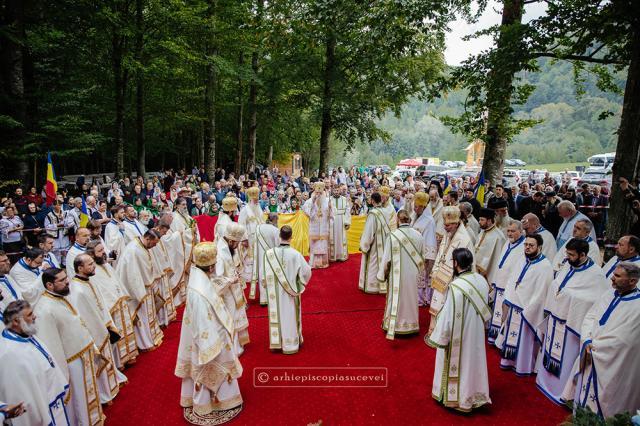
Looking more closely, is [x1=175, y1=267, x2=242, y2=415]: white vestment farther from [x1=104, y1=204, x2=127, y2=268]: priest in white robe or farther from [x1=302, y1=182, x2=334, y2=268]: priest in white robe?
[x1=302, y1=182, x2=334, y2=268]: priest in white robe

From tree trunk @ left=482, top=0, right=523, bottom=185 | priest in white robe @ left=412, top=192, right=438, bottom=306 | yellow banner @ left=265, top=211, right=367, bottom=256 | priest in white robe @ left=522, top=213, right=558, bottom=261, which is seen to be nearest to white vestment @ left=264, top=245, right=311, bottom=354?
priest in white robe @ left=412, top=192, right=438, bottom=306

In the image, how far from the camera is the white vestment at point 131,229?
8961 mm

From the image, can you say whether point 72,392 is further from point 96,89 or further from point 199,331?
point 96,89

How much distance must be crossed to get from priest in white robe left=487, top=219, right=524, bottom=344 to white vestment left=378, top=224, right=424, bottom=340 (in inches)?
54.3

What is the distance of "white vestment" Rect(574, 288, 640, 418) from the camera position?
14.9 ft

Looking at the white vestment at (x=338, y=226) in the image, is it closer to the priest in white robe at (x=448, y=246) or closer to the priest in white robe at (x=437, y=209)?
the priest in white robe at (x=437, y=209)

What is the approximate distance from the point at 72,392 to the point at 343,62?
17051 mm

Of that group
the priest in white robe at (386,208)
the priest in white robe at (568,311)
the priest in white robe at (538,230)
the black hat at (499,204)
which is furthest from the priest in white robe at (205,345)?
the black hat at (499,204)

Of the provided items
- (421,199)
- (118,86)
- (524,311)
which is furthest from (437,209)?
(118,86)

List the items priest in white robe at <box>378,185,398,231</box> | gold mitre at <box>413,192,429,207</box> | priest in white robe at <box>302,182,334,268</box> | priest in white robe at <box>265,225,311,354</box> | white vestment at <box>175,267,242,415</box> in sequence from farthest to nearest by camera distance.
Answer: priest in white robe at <box>302,182,334,268</box>, priest in white robe at <box>378,185,398,231</box>, gold mitre at <box>413,192,429,207</box>, priest in white robe at <box>265,225,311,354</box>, white vestment at <box>175,267,242,415</box>

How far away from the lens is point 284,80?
21000 millimetres

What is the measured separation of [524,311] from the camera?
6125 millimetres

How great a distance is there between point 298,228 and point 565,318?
9.53 m

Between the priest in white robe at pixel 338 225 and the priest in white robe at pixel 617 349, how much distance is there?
8372 mm
